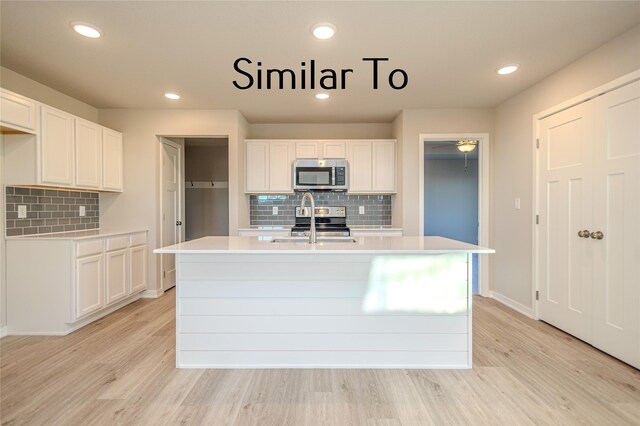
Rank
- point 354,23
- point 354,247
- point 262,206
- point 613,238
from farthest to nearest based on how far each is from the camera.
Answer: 1. point 262,206
2. point 613,238
3. point 354,23
4. point 354,247

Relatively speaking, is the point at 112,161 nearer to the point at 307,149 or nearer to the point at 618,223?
the point at 307,149

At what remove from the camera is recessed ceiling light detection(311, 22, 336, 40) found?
7.44 ft

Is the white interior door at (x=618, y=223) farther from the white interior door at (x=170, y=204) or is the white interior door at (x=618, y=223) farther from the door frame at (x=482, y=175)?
the white interior door at (x=170, y=204)

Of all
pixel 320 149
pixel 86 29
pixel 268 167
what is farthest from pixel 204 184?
pixel 86 29

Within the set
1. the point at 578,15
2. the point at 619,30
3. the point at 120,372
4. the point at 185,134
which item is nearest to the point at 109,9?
the point at 185,134

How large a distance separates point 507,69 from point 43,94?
4625mm

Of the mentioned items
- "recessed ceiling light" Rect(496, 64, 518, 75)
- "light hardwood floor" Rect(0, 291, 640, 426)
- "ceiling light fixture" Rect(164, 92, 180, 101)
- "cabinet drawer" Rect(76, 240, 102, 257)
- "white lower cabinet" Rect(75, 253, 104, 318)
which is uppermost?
"recessed ceiling light" Rect(496, 64, 518, 75)

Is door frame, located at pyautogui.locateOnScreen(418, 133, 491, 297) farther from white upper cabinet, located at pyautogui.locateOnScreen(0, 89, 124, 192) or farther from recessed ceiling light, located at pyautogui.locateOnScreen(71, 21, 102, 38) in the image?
white upper cabinet, located at pyautogui.locateOnScreen(0, 89, 124, 192)

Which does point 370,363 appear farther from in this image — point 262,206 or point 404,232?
point 262,206

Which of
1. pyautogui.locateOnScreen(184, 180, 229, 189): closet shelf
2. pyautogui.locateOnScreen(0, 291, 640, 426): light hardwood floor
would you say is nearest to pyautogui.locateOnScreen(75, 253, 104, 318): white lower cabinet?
pyautogui.locateOnScreen(0, 291, 640, 426): light hardwood floor

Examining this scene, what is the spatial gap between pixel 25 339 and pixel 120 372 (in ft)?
4.32

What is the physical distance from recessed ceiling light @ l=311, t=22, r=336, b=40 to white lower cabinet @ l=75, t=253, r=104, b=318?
289cm

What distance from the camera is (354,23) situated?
226cm

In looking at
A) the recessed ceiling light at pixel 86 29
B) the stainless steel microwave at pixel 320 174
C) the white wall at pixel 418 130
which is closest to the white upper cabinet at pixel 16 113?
the recessed ceiling light at pixel 86 29
